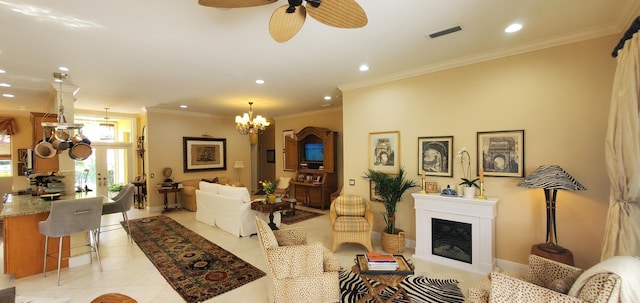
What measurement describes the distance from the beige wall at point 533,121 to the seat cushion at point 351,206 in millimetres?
701

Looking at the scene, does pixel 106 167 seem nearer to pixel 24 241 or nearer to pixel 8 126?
pixel 8 126

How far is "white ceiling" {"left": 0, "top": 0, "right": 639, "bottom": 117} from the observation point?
Result: 218 cm

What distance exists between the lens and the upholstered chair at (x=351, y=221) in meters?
3.73

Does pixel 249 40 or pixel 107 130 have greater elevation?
pixel 249 40

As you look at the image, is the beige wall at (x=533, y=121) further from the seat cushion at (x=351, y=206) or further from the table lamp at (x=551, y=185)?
the seat cushion at (x=351, y=206)

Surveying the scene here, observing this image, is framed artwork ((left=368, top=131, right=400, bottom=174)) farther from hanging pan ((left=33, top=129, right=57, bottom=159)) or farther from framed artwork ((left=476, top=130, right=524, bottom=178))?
hanging pan ((left=33, top=129, right=57, bottom=159))

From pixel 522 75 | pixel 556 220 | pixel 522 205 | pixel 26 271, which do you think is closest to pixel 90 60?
pixel 26 271

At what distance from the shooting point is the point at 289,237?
2811 millimetres

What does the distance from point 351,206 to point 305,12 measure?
299cm

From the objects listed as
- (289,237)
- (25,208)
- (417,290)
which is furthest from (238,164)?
(417,290)

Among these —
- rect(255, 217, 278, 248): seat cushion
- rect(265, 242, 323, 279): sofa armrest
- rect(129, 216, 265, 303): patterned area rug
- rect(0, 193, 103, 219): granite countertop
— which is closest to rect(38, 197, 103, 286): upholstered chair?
rect(0, 193, 103, 219): granite countertop

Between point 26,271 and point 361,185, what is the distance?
15.7ft

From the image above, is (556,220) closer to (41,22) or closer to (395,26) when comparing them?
(395,26)

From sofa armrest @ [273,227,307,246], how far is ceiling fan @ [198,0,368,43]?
2018 mm
